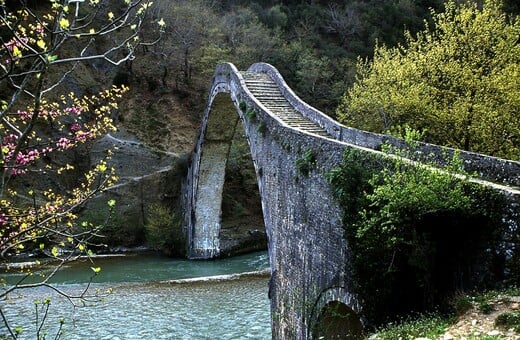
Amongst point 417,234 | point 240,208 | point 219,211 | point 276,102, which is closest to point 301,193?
point 417,234

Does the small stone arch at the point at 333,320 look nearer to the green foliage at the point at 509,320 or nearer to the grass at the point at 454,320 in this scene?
the grass at the point at 454,320

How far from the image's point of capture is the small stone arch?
10461 mm

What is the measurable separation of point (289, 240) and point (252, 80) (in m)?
10.5

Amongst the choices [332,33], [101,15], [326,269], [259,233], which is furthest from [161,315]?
[332,33]

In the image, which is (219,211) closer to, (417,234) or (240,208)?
(240,208)

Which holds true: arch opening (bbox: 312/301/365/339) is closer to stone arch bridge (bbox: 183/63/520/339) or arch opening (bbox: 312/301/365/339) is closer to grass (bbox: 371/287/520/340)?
stone arch bridge (bbox: 183/63/520/339)

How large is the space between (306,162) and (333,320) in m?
3.56

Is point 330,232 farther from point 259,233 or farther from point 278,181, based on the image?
point 259,233

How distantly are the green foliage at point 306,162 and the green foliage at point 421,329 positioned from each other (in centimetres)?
496

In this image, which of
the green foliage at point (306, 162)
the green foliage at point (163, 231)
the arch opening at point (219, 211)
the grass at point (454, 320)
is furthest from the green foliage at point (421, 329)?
the green foliage at point (163, 231)

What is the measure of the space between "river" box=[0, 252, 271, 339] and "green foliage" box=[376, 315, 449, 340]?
24.0 feet

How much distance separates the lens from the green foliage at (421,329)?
20.6ft

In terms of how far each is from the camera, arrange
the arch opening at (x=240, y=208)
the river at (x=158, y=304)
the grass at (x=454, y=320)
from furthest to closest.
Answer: the arch opening at (x=240, y=208), the river at (x=158, y=304), the grass at (x=454, y=320)

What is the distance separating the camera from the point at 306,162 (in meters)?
11.9
